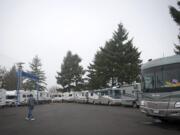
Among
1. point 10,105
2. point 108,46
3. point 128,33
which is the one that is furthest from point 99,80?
point 10,105

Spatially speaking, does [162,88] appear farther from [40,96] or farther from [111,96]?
[40,96]

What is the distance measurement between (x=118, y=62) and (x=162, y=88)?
127 ft

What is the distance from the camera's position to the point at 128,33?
52031mm

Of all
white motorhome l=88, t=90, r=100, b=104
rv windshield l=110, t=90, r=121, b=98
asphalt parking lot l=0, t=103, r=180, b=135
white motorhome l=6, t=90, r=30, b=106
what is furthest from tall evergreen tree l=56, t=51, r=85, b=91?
asphalt parking lot l=0, t=103, r=180, b=135

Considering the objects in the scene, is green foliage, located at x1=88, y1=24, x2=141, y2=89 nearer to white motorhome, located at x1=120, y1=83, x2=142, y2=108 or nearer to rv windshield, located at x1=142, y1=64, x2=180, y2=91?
white motorhome, located at x1=120, y1=83, x2=142, y2=108

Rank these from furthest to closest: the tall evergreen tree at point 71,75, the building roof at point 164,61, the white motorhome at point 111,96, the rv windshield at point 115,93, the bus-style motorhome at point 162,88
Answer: the tall evergreen tree at point 71,75
the white motorhome at point 111,96
the rv windshield at point 115,93
the building roof at point 164,61
the bus-style motorhome at point 162,88

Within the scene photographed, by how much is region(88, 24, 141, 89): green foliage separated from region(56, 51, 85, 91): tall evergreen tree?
21.9m

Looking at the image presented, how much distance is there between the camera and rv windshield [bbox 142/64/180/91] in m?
10.1

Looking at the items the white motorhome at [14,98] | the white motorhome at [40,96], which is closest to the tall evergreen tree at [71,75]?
the white motorhome at [40,96]

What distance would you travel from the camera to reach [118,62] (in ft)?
161

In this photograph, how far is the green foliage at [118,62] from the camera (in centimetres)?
4725

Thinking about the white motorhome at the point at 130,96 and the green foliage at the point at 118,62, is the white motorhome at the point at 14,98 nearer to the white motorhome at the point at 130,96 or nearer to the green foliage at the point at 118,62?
the green foliage at the point at 118,62

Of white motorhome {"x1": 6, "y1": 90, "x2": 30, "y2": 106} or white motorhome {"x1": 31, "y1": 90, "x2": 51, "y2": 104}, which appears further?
white motorhome {"x1": 31, "y1": 90, "x2": 51, "y2": 104}

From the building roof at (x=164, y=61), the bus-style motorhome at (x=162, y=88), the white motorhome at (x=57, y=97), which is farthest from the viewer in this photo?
the white motorhome at (x=57, y=97)
